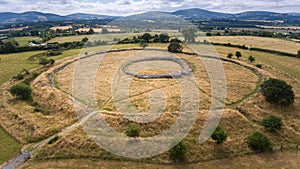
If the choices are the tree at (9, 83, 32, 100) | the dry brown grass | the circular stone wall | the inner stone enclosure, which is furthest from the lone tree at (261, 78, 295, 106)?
the tree at (9, 83, 32, 100)

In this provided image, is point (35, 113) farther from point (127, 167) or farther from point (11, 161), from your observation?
point (127, 167)

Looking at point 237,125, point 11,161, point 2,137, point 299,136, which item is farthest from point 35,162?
point 299,136

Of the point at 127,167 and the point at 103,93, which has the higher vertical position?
the point at 103,93

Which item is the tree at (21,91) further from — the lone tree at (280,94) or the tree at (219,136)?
the lone tree at (280,94)

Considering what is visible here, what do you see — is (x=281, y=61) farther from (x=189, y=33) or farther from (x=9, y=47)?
(x=9, y=47)

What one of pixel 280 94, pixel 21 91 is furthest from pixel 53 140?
pixel 280 94

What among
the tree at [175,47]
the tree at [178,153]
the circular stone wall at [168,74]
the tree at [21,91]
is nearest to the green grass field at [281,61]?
the tree at [175,47]

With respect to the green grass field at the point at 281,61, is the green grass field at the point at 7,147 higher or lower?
lower
